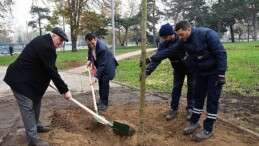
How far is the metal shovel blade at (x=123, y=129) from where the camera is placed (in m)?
5.24

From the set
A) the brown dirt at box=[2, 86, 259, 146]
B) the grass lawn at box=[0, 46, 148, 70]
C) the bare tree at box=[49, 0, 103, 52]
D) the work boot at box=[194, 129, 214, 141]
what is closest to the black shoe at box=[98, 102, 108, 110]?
the brown dirt at box=[2, 86, 259, 146]

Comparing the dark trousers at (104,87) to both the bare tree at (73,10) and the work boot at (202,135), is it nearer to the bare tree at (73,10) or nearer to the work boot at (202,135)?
the work boot at (202,135)

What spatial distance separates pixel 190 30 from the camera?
510cm

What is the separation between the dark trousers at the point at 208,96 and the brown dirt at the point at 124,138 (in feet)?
1.00

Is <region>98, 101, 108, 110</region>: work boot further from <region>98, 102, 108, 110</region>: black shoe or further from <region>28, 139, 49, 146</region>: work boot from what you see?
<region>28, 139, 49, 146</region>: work boot

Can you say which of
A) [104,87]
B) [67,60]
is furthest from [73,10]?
[104,87]

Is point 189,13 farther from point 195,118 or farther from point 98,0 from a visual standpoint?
point 195,118

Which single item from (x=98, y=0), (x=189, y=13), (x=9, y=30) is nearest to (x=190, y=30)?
(x=98, y=0)

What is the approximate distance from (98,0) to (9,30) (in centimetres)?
1116

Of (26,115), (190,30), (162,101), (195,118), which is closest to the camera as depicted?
(26,115)

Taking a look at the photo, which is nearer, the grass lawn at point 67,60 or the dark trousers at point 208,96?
the dark trousers at point 208,96

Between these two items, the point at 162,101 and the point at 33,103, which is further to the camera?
the point at 162,101

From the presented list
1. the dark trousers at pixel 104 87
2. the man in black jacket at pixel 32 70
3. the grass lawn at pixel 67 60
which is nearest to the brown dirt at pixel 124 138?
the dark trousers at pixel 104 87

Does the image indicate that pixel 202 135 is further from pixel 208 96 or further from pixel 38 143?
pixel 38 143
